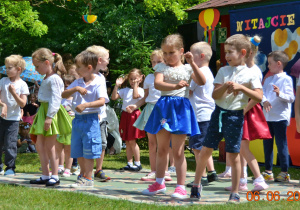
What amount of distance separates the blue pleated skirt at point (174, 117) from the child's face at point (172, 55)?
0.40m

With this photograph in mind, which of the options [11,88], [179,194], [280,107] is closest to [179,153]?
[179,194]

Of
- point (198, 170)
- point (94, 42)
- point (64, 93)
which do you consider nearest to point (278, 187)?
point (198, 170)

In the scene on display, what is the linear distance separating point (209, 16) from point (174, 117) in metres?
5.42

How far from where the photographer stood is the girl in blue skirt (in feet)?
19.5

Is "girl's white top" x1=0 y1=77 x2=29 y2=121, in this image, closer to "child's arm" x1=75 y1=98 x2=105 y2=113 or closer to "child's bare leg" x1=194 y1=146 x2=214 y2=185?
"child's arm" x1=75 y1=98 x2=105 y2=113

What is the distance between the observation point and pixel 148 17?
668 inches

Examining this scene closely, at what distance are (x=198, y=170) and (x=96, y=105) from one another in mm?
1534

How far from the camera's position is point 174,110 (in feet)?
19.6

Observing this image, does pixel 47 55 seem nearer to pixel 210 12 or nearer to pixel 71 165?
pixel 71 165

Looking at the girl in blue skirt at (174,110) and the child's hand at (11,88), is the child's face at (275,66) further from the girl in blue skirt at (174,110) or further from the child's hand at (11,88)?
the child's hand at (11,88)

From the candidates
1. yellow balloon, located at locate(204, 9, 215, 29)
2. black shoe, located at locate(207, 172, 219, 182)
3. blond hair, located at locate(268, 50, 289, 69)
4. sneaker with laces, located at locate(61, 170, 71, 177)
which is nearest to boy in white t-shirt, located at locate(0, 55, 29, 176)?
sneaker with laces, located at locate(61, 170, 71, 177)

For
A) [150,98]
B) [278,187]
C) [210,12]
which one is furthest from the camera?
[210,12]

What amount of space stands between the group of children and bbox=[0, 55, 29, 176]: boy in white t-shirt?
0.02 m

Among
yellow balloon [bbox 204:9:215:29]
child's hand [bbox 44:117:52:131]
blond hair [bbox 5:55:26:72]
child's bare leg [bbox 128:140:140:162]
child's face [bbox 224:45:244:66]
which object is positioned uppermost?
yellow balloon [bbox 204:9:215:29]
